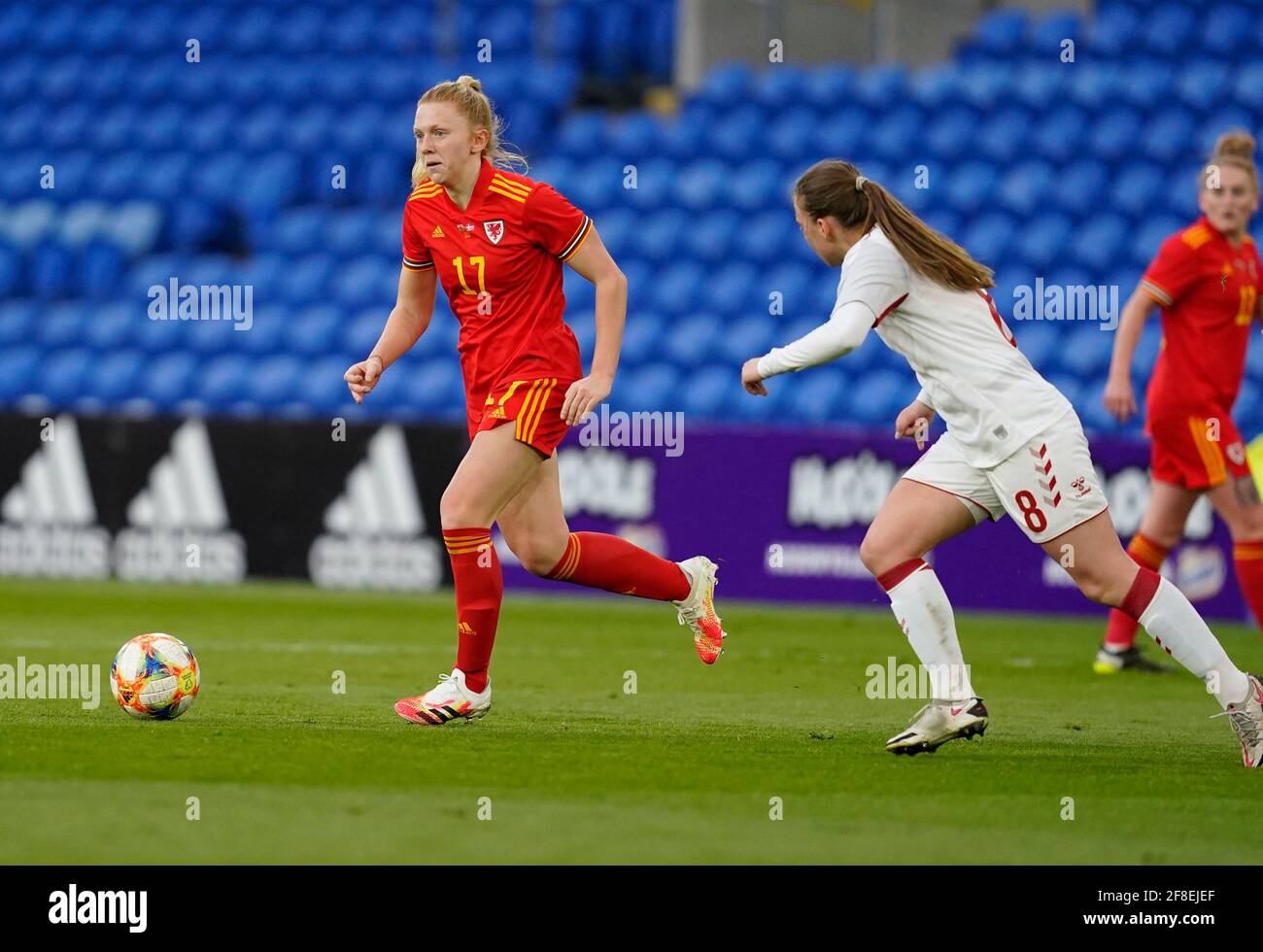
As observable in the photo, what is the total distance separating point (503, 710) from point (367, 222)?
36.7ft

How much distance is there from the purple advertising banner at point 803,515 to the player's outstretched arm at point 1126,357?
3.40m

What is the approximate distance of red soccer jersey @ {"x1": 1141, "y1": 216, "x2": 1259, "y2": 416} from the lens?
8.80 m

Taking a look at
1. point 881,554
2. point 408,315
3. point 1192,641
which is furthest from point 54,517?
point 1192,641

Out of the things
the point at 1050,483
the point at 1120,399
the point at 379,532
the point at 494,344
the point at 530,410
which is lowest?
the point at 379,532

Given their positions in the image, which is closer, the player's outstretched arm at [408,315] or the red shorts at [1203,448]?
the player's outstretched arm at [408,315]

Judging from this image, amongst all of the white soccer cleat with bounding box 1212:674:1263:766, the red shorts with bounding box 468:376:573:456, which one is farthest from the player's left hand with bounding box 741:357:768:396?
the white soccer cleat with bounding box 1212:674:1263:766

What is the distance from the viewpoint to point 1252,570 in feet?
29.0

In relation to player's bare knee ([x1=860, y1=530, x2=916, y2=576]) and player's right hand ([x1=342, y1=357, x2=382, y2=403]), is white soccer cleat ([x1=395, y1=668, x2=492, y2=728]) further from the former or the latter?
player's bare knee ([x1=860, y1=530, x2=916, y2=576])

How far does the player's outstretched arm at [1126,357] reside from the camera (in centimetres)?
853

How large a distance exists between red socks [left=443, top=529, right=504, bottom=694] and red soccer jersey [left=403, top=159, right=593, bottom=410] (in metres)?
0.55

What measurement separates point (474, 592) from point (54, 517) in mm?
8417

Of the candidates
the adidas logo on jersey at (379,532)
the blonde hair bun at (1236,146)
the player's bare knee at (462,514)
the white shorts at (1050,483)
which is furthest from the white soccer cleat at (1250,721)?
the adidas logo on jersey at (379,532)

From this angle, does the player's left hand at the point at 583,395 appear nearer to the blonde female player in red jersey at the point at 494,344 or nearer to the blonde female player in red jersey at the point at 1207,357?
the blonde female player in red jersey at the point at 494,344

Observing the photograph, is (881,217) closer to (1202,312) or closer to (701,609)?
(701,609)
